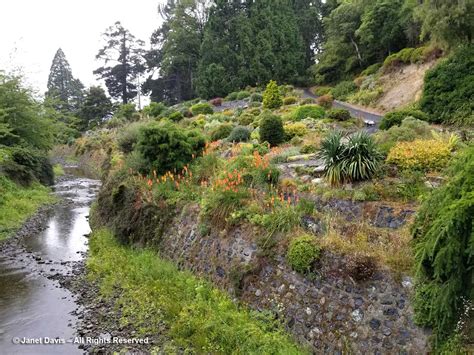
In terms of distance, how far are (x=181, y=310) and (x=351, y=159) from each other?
18.3ft

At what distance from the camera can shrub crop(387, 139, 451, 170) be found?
9.71m

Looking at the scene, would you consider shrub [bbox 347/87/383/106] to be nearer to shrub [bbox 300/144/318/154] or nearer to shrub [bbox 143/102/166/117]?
shrub [bbox 300/144/318/154]

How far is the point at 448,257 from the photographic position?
5094mm

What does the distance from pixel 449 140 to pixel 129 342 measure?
951cm

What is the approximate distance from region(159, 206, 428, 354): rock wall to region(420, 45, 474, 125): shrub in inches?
537

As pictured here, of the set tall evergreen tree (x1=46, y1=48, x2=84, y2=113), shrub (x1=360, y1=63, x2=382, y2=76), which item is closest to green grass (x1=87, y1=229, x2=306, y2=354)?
shrub (x1=360, y1=63, x2=382, y2=76)

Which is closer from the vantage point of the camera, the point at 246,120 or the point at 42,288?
the point at 42,288

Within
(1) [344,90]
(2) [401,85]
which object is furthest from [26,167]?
(2) [401,85]

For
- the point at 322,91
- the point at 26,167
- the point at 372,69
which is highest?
the point at 372,69

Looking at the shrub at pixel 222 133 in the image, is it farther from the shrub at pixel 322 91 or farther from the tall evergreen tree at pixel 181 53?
the tall evergreen tree at pixel 181 53

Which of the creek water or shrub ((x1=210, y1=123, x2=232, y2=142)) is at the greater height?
shrub ((x1=210, y1=123, x2=232, y2=142))

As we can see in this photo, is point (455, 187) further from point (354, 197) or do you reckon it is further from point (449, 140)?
point (449, 140)

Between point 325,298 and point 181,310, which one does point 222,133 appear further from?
point 325,298

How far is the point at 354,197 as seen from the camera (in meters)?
9.33
